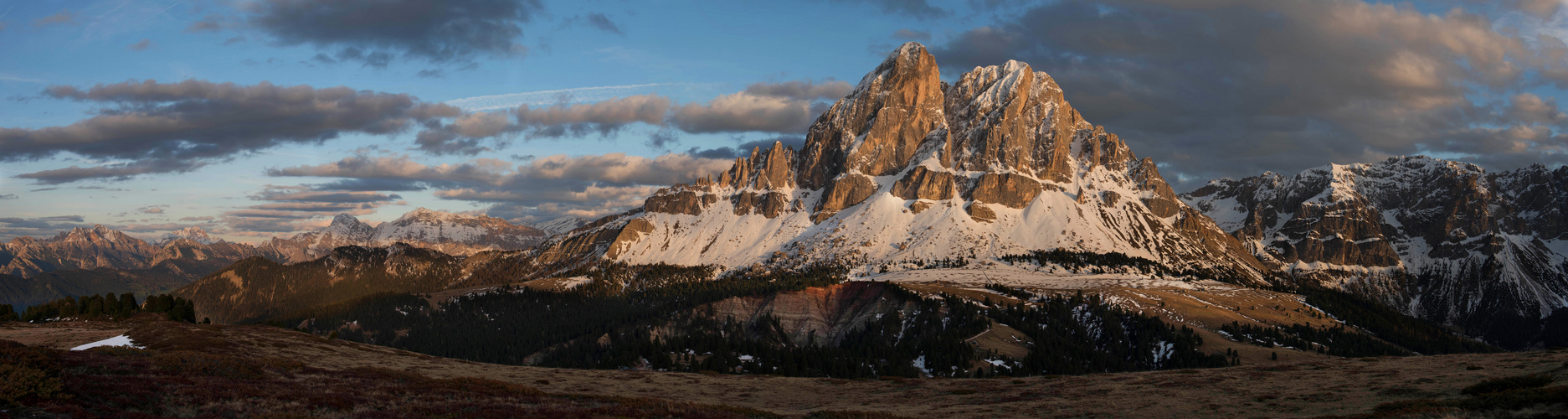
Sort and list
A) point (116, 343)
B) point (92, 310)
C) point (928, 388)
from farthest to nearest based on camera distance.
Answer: point (92, 310), point (116, 343), point (928, 388)

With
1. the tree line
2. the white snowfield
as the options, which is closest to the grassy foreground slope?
the white snowfield

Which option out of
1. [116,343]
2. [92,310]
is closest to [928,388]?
[116,343]

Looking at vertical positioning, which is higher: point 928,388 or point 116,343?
point 116,343

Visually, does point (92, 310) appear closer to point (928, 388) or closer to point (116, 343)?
point (116, 343)

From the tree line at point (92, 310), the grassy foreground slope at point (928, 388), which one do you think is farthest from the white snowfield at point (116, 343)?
the tree line at point (92, 310)

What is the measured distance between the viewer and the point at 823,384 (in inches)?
3529

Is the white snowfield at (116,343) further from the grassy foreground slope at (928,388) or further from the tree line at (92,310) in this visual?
the tree line at (92,310)

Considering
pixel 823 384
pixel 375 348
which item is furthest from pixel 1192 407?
pixel 375 348

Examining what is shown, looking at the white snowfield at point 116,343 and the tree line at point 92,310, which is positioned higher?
the white snowfield at point 116,343

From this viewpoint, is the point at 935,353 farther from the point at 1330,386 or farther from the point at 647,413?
the point at 647,413

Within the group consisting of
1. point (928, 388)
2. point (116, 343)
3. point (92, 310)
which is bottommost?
point (928, 388)

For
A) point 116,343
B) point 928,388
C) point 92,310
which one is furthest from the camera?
point 92,310

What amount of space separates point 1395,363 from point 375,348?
123532mm

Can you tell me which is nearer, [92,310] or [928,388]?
[928,388]
